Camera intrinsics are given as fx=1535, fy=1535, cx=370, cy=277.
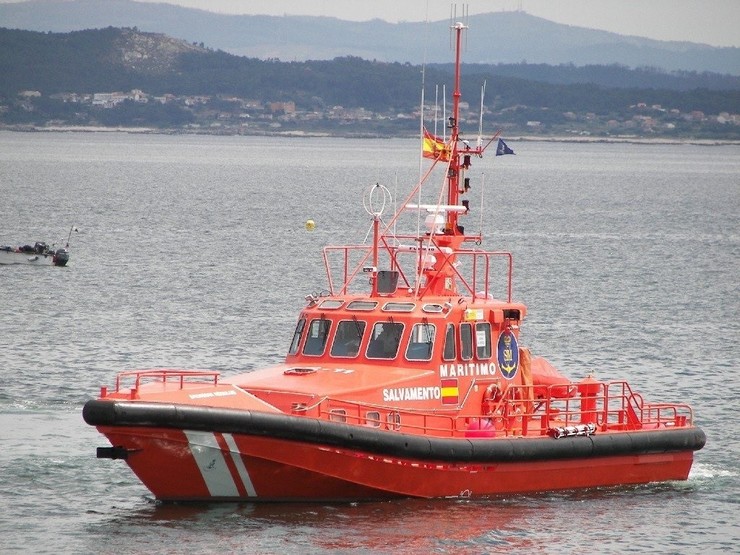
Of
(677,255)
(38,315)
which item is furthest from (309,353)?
(677,255)

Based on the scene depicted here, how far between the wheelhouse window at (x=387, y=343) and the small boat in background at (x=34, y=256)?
35910mm

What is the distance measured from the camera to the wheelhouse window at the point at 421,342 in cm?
2253

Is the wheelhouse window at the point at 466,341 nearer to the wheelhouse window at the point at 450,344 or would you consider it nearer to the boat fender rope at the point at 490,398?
the wheelhouse window at the point at 450,344

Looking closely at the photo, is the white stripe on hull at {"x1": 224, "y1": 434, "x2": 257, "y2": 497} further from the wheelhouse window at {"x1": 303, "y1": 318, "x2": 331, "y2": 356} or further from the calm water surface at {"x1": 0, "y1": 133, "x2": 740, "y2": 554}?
the wheelhouse window at {"x1": 303, "y1": 318, "x2": 331, "y2": 356}

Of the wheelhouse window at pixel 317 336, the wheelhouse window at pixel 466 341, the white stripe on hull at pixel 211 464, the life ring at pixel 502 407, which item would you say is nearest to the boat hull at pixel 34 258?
the wheelhouse window at pixel 317 336

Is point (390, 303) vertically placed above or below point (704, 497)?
above

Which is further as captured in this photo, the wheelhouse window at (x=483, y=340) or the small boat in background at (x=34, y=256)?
the small boat in background at (x=34, y=256)

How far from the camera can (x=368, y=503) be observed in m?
21.5

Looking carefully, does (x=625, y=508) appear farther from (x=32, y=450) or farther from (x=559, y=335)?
(x=559, y=335)

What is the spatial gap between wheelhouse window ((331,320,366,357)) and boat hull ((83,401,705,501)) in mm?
2020

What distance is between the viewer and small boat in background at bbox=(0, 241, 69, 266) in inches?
2233

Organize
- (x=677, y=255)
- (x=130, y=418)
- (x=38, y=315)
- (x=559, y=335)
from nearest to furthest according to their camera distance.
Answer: (x=130, y=418) < (x=559, y=335) < (x=38, y=315) < (x=677, y=255)

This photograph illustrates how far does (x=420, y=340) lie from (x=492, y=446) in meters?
1.91

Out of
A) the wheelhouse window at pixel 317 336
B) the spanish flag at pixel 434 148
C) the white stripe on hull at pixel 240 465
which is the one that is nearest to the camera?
the white stripe on hull at pixel 240 465
